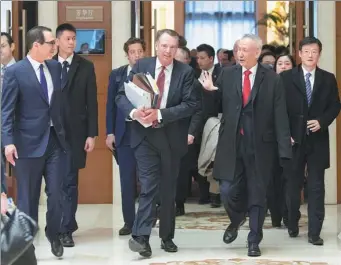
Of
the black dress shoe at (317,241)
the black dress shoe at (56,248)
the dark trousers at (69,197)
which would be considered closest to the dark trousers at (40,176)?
the black dress shoe at (56,248)

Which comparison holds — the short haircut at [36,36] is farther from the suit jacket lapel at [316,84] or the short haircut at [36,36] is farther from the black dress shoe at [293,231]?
the black dress shoe at [293,231]

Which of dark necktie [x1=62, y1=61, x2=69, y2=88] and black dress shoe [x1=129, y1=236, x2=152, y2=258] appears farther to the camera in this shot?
dark necktie [x1=62, y1=61, x2=69, y2=88]

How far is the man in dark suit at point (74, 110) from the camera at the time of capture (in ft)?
24.1

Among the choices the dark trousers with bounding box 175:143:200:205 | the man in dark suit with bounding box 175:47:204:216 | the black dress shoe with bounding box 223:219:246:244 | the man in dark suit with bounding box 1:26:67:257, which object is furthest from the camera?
the dark trousers with bounding box 175:143:200:205

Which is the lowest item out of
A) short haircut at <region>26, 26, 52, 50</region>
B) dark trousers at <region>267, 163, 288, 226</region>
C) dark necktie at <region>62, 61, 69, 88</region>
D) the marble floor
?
the marble floor

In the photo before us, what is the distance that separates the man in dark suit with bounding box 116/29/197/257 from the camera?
6.59 metres

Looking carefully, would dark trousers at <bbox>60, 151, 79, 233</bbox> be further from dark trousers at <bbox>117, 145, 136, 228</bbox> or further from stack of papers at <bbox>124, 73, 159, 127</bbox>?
stack of papers at <bbox>124, 73, 159, 127</bbox>

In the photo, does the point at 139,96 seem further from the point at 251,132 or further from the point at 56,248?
the point at 56,248

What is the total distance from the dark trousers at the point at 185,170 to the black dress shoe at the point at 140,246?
234 centimetres

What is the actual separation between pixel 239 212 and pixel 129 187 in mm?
1139

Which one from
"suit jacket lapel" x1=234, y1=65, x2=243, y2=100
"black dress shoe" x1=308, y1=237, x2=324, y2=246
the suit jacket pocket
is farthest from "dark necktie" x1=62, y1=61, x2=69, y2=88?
"black dress shoe" x1=308, y1=237, x2=324, y2=246

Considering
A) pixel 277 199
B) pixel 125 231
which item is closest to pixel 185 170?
pixel 277 199

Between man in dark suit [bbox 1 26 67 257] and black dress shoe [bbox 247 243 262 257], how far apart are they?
1589mm

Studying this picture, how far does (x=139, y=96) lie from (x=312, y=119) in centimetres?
168
